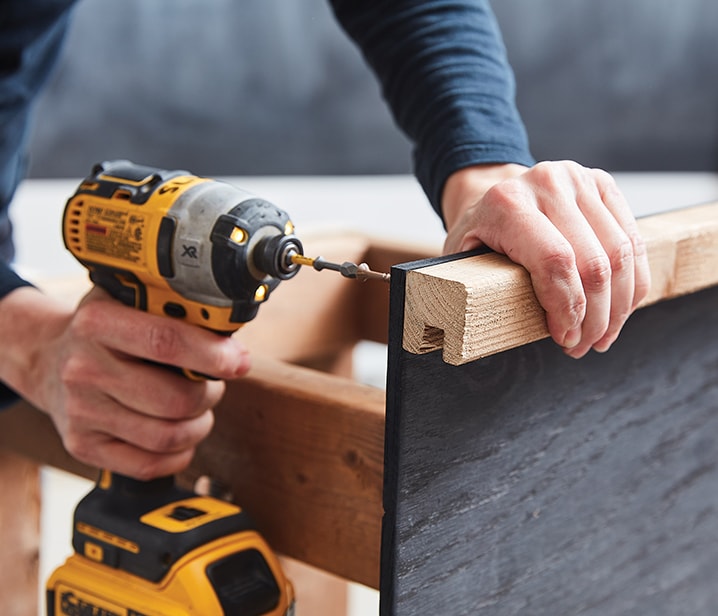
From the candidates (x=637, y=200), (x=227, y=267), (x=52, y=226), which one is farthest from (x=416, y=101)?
(x=637, y=200)

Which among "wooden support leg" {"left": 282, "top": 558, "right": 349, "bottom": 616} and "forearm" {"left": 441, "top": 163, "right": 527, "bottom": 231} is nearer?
"forearm" {"left": 441, "top": 163, "right": 527, "bottom": 231}

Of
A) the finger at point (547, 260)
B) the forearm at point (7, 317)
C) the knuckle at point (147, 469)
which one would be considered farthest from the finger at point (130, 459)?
the finger at point (547, 260)

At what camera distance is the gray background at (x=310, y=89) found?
6.29 feet

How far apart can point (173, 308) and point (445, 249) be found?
22 cm

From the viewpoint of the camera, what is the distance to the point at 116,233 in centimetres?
75

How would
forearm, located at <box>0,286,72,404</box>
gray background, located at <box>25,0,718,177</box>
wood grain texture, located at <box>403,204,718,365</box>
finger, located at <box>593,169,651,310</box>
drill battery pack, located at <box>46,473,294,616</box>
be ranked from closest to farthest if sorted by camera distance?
1. wood grain texture, located at <box>403,204,718,365</box>
2. finger, located at <box>593,169,651,310</box>
3. drill battery pack, located at <box>46,473,294,616</box>
4. forearm, located at <box>0,286,72,404</box>
5. gray background, located at <box>25,0,718,177</box>

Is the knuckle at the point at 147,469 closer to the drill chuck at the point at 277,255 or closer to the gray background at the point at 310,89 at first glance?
the drill chuck at the point at 277,255

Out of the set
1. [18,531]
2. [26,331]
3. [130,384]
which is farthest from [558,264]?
[18,531]

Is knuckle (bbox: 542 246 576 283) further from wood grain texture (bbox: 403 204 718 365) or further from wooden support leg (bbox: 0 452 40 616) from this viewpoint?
wooden support leg (bbox: 0 452 40 616)

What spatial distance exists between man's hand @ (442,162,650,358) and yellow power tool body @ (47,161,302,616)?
6.5 inches

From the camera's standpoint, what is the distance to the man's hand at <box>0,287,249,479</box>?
74cm

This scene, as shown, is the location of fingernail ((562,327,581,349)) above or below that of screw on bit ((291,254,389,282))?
below

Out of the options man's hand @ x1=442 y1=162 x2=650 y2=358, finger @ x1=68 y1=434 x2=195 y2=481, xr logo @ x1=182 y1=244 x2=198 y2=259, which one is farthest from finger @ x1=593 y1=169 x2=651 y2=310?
finger @ x1=68 y1=434 x2=195 y2=481

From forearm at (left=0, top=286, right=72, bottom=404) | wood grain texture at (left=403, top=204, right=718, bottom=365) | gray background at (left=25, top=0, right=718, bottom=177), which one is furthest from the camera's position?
gray background at (left=25, top=0, right=718, bottom=177)
